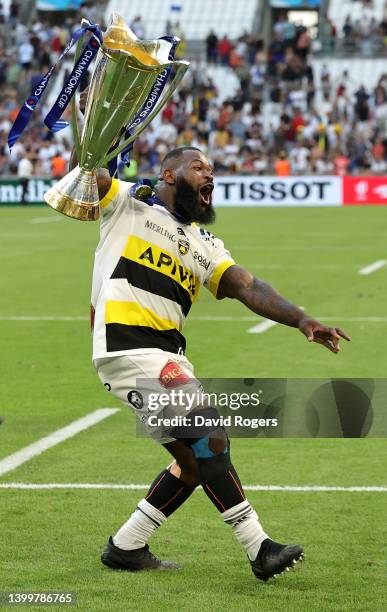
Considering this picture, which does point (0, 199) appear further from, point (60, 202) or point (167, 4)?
point (60, 202)

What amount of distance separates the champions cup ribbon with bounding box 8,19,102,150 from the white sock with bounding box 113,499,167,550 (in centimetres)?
186

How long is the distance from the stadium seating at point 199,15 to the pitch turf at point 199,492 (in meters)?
31.1

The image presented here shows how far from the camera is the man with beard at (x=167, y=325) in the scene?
581 centimetres

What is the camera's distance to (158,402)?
5.80 m

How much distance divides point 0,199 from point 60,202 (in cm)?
3171

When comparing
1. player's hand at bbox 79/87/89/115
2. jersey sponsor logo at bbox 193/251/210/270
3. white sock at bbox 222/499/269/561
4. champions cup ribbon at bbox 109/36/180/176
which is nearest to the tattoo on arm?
jersey sponsor logo at bbox 193/251/210/270

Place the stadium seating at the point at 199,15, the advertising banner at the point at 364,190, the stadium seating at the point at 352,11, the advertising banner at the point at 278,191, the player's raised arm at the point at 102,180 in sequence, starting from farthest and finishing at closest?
the stadium seating at the point at 199,15 → the stadium seating at the point at 352,11 → the advertising banner at the point at 278,191 → the advertising banner at the point at 364,190 → the player's raised arm at the point at 102,180

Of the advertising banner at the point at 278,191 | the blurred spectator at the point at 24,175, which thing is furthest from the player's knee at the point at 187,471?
the blurred spectator at the point at 24,175

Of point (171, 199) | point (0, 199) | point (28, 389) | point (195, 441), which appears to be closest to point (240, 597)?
point (195, 441)

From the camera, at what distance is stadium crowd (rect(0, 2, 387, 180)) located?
128ft

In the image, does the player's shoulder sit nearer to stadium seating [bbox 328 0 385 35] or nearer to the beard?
the beard

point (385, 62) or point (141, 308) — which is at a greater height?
point (141, 308)

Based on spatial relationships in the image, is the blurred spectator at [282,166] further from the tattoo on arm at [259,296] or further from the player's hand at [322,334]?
the player's hand at [322,334]

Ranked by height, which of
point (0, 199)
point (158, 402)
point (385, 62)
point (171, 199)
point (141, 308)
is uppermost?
point (171, 199)
